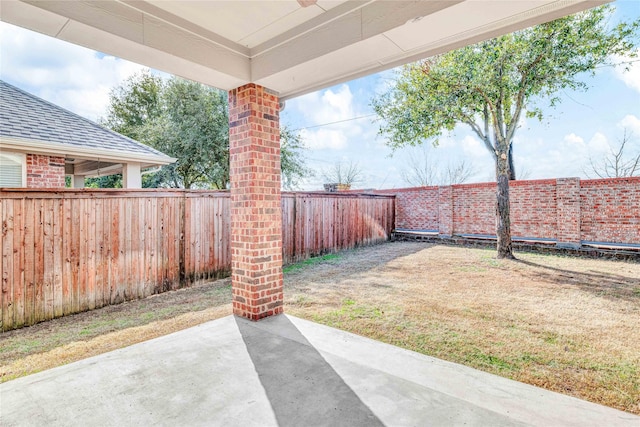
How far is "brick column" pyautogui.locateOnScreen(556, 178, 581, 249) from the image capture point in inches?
326

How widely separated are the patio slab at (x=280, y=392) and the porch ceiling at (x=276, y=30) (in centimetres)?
230

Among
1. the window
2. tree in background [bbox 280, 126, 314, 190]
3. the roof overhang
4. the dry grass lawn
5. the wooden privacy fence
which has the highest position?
tree in background [bbox 280, 126, 314, 190]

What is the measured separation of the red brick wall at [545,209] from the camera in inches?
314

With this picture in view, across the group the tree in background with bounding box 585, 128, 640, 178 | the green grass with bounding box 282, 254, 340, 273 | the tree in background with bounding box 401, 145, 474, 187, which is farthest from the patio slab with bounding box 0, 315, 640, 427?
the tree in background with bounding box 401, 145, 474, 187

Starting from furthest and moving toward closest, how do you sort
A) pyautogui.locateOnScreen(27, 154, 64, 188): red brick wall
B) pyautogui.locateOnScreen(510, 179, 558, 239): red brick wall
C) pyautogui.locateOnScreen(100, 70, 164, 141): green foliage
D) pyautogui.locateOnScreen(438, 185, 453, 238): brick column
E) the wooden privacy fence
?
1. pyautogui.locateOnScreen(100, 70, 164, 141): green foliage
2. pyautogui.locateOnScreen(438, 185, 453, 238): brick column
3. pyautogui.locateOnScreen(510, 179, 558, 239): red brick wall
4. pyautogui.locateOnScreen(27, 154, 64, 188): red brick wall
5. the wooden privacy fence

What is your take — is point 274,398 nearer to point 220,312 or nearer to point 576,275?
point 220,312

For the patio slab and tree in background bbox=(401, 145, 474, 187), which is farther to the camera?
tree in background bbox=(401, 145, 474, 187)

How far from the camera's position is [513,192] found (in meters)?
9.71

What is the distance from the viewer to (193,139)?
11930mm

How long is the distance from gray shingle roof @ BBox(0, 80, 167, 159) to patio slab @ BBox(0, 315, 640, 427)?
4.88m

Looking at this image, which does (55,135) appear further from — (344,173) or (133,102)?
(344,173)

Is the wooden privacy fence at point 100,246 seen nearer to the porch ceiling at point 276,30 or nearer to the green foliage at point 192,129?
the porch ceiling at point 276,30

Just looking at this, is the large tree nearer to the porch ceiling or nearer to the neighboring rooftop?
the porch ceiling

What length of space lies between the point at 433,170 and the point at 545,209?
15.4 metres
